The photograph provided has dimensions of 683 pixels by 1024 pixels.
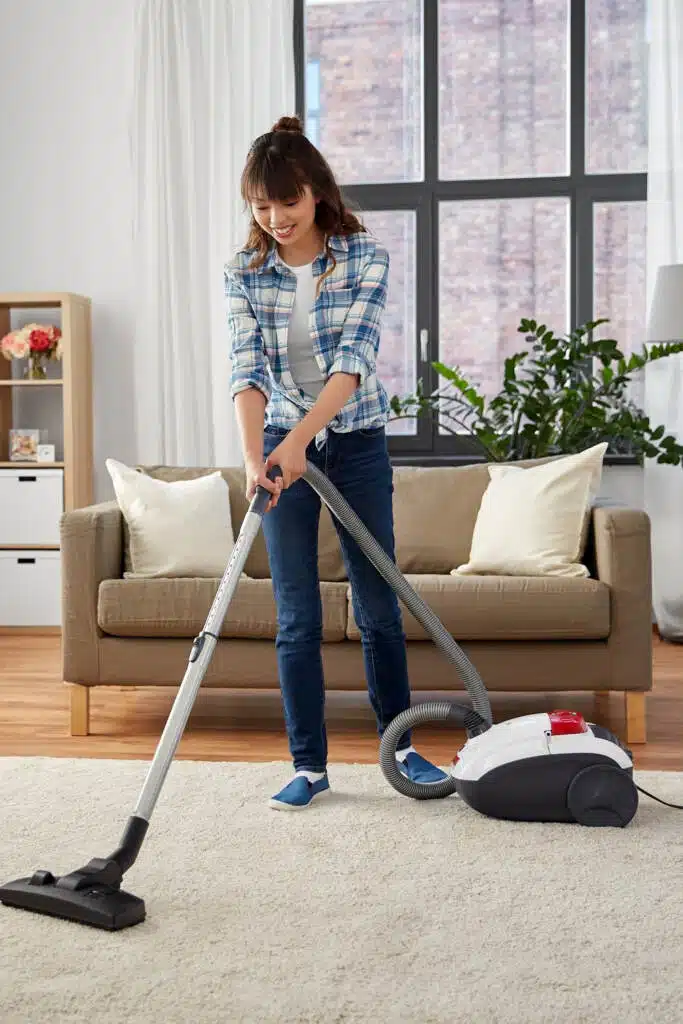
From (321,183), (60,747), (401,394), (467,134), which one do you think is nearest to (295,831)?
(60,747)

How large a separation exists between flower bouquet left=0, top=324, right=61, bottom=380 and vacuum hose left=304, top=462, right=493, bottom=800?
2.93 m

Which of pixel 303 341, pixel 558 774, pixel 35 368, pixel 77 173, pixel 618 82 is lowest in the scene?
pixel 558 774

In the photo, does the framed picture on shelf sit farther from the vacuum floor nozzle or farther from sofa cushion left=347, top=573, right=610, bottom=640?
the vacuum floor nozzle


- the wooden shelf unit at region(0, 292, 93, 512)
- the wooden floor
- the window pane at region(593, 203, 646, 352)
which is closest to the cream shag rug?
the wooden floor

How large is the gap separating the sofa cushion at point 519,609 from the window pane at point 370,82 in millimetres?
2683

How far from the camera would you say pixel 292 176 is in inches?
89.4

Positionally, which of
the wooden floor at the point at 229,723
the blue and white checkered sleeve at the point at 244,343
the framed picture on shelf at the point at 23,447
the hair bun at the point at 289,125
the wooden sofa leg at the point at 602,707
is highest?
the hair bun at the point at 289,125

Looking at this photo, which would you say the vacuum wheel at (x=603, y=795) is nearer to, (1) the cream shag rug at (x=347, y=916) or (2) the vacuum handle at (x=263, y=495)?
(1) the cream shag rug at (x=347, y=916)

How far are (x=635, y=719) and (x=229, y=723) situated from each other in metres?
1.09

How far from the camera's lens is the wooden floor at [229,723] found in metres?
3.06

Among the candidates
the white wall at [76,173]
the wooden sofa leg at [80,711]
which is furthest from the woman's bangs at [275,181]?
the white wall at [76,173]

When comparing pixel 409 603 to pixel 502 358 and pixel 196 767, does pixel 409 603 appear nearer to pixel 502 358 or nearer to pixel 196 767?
pixel 196 767

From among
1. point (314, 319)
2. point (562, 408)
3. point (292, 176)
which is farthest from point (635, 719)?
point (292, 176)

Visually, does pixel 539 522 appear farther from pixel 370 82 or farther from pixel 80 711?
pixel 370 82
